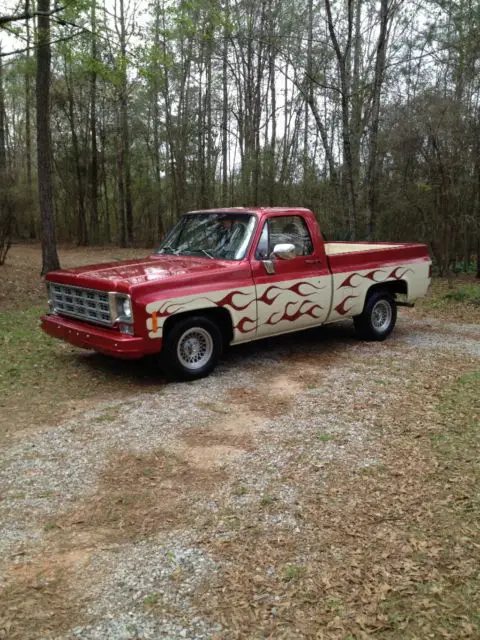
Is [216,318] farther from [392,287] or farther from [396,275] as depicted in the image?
[392,287]

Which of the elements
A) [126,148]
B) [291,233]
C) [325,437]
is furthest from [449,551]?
[126,148]

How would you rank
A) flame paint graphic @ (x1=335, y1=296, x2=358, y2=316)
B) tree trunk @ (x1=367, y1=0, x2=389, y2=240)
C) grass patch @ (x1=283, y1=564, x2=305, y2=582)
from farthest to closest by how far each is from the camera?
1. tree trunk @ (x1=367, y1=0, x2=389, y2=240)
2. flame paint graphic @ (x1=335, y1=296, x2=358, y2=316)
3. grass patch @ (x1=283, y1=564, x2=305, y2=582)

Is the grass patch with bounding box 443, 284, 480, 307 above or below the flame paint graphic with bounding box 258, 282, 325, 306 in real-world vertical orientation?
below

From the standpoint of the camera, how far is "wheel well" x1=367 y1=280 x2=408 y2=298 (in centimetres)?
818

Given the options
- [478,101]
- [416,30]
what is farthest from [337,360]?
→ [416,30]

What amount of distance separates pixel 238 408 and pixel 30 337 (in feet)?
14.4

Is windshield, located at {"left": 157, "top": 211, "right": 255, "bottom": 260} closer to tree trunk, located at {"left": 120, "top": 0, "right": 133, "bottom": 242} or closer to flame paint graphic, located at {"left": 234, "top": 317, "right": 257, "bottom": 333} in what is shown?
flame paint graphic, located at {"left": 234, "top": 317, "right": 257, "bottom": 333}

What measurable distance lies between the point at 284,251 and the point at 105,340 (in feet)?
7.62

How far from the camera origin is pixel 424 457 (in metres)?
4.31

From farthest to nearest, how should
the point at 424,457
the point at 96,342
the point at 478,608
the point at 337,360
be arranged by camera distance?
the point at 337,360 → the point at 96,342 → the point at 424,457 → the point at 478,608

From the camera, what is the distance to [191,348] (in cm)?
619

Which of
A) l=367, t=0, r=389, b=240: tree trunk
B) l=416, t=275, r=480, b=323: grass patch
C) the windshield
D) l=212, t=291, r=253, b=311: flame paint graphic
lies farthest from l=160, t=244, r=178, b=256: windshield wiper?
l=367, t=0, r=389, b=240: tree trunk

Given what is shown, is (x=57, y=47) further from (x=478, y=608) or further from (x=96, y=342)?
(x=478, y=608)

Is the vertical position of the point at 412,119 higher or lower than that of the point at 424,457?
higher
